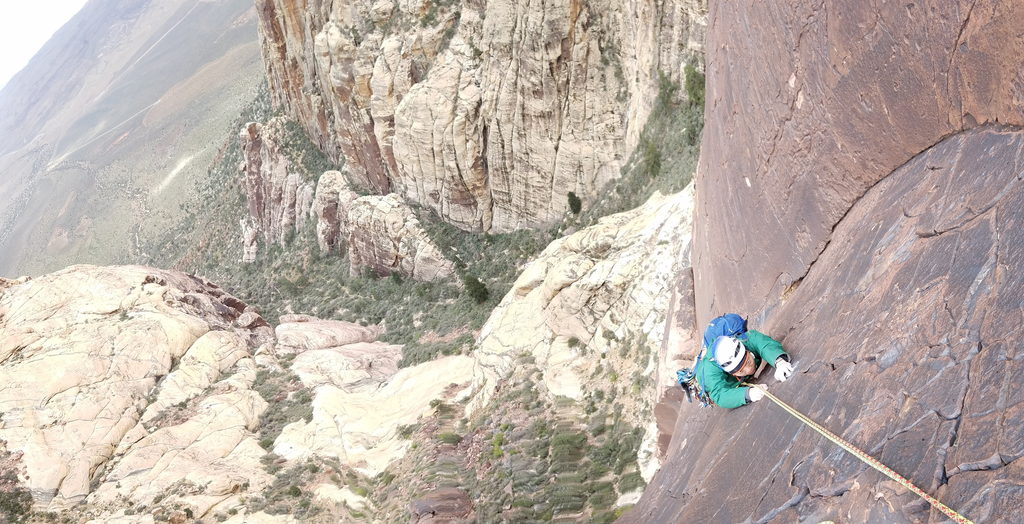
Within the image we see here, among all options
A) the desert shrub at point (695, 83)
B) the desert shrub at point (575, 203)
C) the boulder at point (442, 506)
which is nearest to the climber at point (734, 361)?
the boulder at point (442, 506)

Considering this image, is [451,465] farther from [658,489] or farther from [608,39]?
[608,39]

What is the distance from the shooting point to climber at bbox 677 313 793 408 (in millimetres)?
6969

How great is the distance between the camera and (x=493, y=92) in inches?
1622

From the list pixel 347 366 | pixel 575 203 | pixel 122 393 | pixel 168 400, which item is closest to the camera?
pixel 122 393

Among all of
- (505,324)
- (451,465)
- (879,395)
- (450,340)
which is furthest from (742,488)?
(450,340)

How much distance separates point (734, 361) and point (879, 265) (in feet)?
6.71

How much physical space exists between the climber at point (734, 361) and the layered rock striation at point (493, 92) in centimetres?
2450

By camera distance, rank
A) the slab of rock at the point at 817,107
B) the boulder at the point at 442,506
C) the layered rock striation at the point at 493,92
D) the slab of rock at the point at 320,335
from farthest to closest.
Answer: the layered rock striation at the point at 493,92, the slab of rock at the point at 320,335, the boulder at the point at 442,506, the slab of rock at the point at 817,107

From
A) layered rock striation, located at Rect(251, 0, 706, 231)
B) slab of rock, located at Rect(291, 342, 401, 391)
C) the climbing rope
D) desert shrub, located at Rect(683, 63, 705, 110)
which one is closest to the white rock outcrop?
desert shrub, located at Rect(683, 63, 705, 110)

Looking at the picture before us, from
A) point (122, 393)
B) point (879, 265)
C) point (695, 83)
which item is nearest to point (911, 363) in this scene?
point (879, 265)

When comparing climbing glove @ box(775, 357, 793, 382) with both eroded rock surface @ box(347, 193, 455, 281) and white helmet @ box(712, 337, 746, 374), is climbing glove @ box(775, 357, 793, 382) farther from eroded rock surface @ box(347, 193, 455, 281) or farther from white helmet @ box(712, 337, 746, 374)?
eroded rock surface @ box(347, 193, 455, 281)

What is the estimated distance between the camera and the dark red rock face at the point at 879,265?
4.09m

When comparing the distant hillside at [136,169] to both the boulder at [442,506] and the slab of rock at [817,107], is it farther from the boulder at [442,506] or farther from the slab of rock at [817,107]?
the slab of rock at [817,107]

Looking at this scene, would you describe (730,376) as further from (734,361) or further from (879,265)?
(879,265)
